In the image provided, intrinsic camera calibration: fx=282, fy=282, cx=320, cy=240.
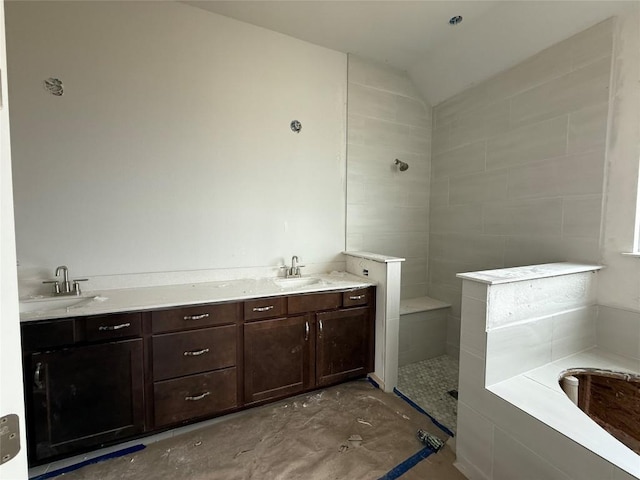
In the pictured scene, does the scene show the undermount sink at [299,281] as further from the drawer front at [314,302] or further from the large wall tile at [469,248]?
the large wall tile at [469,248]

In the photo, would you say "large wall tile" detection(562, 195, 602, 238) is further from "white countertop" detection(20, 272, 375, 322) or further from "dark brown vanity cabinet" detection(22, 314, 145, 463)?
"dark brown vanity cabinet" detection(22, 314, 145, 463)

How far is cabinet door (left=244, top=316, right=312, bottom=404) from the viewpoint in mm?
1892

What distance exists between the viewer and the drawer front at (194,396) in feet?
5.52

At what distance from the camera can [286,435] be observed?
68.9 inches

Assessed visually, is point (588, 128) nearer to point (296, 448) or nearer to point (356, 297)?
point (356, 297)

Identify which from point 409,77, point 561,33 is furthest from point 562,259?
point 409,77

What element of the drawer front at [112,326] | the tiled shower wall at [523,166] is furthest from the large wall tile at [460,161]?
the drawer front at [112,326]

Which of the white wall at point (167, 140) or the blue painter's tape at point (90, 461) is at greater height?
the white wall at point (167, 140)

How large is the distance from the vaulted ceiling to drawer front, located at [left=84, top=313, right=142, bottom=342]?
2242 millimetres

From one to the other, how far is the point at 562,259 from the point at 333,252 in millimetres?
1766

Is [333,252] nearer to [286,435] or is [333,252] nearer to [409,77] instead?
[286,435]

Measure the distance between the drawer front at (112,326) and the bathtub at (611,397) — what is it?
2423 millimetres

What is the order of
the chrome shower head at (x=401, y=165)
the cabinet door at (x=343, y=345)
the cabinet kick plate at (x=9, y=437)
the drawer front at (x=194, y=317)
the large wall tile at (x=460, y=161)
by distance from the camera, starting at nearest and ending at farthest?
the cabinet kick plate at (x=9, y=437), the drawer front at (x=194, y=317), the cabinet door at (x=343, y=345), the large wall tile at (x=460, y=161), the chrome shower head at (x=401, y=165)

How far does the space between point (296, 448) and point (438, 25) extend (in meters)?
3.20
